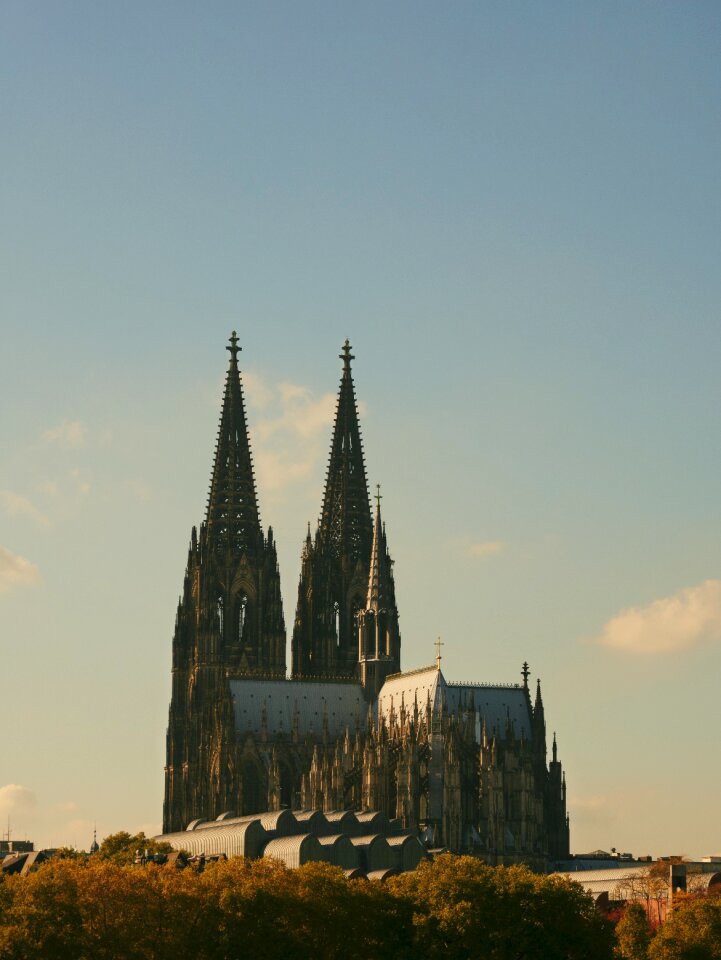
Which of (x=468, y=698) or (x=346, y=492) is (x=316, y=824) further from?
(x=346, y=492)

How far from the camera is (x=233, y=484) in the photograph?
17988 cm

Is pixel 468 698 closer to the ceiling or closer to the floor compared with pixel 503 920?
closer to the ceiling

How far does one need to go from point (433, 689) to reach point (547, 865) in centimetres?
1453

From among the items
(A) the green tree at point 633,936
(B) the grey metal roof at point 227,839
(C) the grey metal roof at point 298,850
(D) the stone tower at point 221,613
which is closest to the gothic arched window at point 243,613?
(D) the stone tower at point 221,613

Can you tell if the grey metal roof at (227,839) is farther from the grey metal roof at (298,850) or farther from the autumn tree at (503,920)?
the autumn tree at (503,920)

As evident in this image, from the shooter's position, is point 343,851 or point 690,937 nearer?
point 690,937

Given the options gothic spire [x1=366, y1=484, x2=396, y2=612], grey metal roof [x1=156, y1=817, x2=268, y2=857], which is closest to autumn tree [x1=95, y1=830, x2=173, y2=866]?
grey metal roof [x1=156, y1=817, x2=268, y2=857]

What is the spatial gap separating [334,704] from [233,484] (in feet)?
68.7

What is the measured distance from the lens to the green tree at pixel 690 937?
104 metres

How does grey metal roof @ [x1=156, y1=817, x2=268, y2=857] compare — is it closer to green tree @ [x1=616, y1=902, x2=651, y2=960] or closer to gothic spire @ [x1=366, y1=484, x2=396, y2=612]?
gothic spire @ [x1=366, y1=484, x2=396, y2=612]

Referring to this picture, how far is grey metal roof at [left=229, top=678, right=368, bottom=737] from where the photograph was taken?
167 meters

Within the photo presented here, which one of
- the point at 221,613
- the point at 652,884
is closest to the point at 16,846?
the point at 221,613

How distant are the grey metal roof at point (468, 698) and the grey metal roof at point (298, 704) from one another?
587cm

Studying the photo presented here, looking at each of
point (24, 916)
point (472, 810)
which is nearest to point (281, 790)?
point (472, 810)
